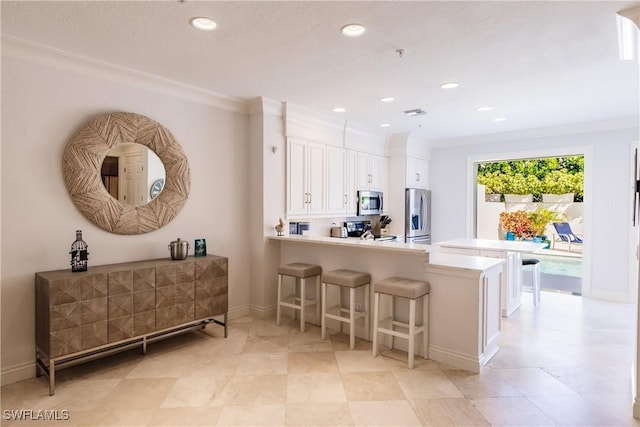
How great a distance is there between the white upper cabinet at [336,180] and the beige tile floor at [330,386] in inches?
78.4

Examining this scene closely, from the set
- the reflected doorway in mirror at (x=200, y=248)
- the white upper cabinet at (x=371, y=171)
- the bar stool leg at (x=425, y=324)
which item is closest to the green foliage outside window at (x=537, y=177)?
the white upper cabinet at (x=371, y=171)

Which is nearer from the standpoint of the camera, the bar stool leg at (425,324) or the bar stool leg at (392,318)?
the bar stool leg at (425,324)

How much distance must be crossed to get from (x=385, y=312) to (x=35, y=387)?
2847mm

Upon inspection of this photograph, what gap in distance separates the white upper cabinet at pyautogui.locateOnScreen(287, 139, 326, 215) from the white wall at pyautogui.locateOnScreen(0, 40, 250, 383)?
47.4 inches

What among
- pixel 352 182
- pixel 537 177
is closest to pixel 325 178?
pixel 352 182

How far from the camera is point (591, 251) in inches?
207

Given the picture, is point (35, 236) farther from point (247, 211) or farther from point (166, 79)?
point (247, 211)

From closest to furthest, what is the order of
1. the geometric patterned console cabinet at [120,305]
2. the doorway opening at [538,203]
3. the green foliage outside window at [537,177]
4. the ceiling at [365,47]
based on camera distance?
the ceiling at [365,47], the geometric patterned console cabinet at [120,305], the doorway opening at [538,203], the green foliage outside window at [537,177]

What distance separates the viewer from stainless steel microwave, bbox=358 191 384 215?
18.3ft

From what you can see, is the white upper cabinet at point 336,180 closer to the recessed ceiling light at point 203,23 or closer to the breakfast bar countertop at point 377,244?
the breakfast bar countertop at point 377,244

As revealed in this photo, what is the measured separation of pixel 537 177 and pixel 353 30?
9618 mm

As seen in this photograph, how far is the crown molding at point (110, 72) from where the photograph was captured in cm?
271

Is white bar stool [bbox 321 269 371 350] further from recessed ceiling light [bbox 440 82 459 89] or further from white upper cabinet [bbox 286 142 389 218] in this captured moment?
recessed ceiling light [bbox 440 82 459 89]

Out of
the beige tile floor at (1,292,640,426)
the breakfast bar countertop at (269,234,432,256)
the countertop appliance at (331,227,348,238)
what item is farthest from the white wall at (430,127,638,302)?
the breakfast bar countertop at (269,234,432,256)
